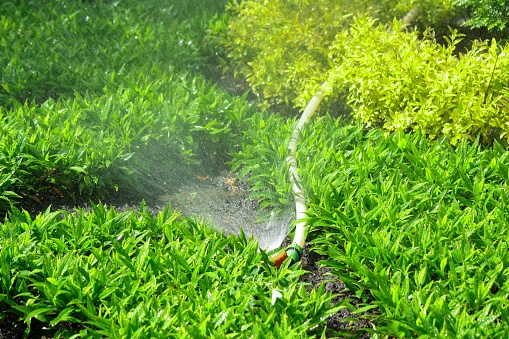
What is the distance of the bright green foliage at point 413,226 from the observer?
276 centimetres

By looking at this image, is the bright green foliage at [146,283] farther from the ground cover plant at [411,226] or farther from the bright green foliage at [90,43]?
the bright green foliage at [90,43]

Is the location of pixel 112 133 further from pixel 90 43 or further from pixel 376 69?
pixel 90 43

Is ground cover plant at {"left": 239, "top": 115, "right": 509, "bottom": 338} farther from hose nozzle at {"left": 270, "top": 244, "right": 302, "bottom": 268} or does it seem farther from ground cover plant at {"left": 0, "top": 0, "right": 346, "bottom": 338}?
ground cover plant at {"left": 0, "top": 0, "right": 346, "bottom": 338}

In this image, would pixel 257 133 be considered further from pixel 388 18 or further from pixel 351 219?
pixel 388 18

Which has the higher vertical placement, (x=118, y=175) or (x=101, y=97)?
(x=101, y=97)

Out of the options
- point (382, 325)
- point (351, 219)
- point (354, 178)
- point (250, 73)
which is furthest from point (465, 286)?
point (250, 73)

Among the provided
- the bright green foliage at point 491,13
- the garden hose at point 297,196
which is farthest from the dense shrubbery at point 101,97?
the bright green foliage at point 491,13

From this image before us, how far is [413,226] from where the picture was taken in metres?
3.35

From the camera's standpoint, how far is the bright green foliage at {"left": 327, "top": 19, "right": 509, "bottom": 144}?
4.23 meters

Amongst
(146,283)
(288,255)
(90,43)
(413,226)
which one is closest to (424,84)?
(413,226)

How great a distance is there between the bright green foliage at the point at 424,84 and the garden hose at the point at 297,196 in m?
0.22

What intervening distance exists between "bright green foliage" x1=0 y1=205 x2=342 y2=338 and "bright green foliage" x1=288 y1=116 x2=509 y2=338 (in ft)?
1.08

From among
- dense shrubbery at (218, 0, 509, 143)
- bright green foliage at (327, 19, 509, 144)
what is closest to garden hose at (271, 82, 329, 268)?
dense shrubbery at (218, 0, 509, 143)

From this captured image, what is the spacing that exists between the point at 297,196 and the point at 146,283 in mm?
1225
